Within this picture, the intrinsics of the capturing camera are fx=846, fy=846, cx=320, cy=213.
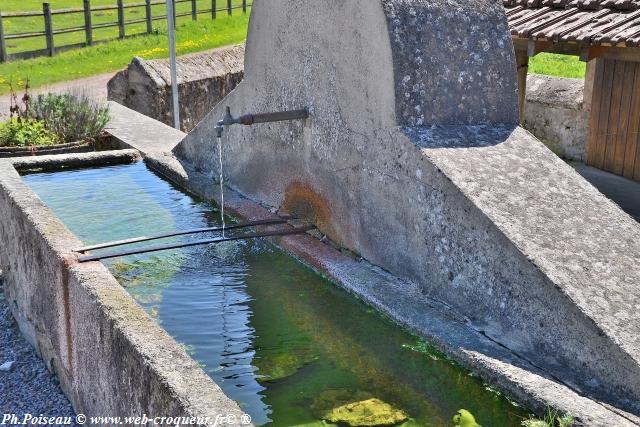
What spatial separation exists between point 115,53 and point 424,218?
18338mm

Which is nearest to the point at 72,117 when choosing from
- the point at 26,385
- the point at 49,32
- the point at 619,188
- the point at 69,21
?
the point at 26,385

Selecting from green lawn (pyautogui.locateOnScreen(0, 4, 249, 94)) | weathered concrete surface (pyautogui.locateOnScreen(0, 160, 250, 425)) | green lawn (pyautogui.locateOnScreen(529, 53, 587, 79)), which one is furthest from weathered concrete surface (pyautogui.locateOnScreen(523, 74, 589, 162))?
green lawn (pyautogui.locateOnScreen(0, 4, 249, 94))

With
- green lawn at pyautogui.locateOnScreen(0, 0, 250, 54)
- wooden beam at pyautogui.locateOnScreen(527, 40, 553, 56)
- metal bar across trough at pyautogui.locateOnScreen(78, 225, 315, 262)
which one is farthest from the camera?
green lawn at pyautogui.locateOnScreen(0, 0, 250, 54)

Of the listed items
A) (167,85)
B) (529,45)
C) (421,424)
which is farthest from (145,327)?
(167,85)

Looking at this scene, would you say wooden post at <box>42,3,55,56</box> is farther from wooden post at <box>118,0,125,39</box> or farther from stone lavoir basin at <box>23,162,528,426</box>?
stone lavoir basin at <box>23,162,528,426</box>

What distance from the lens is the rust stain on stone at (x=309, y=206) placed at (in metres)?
5.56

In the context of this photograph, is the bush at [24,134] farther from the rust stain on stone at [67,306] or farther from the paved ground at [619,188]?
the paved ground at [619,188]

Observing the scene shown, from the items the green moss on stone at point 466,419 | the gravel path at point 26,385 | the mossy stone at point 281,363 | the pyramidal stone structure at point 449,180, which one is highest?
the pyramidal stone structure at point 449,180

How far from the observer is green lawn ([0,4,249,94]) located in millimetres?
18375

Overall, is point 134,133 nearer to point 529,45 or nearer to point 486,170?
point 529,45

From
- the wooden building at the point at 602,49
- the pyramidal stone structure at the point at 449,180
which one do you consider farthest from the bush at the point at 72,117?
the wooden building at the point at 602,49

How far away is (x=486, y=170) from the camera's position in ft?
14.4

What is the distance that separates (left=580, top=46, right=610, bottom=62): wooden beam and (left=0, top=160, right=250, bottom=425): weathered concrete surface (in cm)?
442

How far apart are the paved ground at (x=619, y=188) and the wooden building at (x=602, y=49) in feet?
0.31
